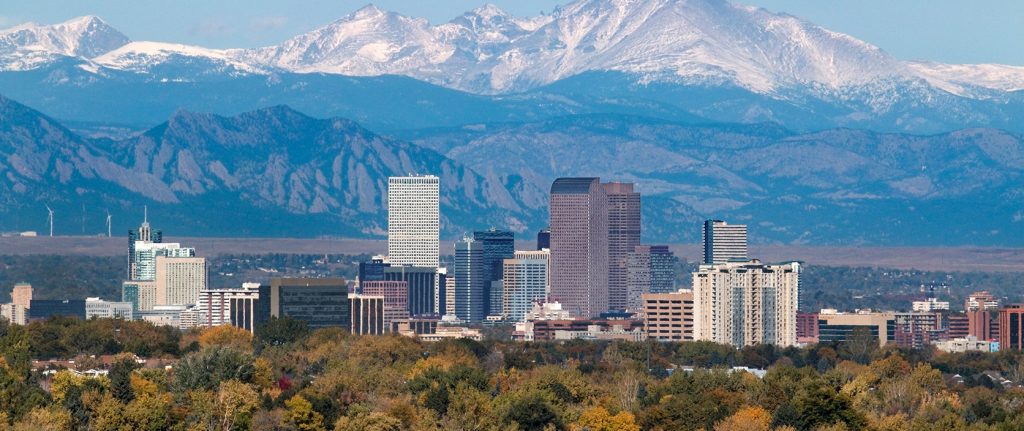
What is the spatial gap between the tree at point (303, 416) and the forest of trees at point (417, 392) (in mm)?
70

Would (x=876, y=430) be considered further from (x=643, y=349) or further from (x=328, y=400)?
(x=643, y=349)

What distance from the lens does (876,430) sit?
320ft

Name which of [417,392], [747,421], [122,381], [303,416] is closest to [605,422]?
[747,421]

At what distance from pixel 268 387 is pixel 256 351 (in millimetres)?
34882

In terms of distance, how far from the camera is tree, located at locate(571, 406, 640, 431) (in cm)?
9794

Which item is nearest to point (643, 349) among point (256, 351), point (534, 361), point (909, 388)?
point (534, 361)

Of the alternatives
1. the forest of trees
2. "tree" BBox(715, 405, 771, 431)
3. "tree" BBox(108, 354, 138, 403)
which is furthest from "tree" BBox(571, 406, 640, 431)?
"tree" BBox(108, 354, 138, 403)

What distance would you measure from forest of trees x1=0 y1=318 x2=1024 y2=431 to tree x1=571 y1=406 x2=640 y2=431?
0.08 m

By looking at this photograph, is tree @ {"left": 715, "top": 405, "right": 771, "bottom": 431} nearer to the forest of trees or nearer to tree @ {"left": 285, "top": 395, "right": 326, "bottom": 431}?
the forest of trees

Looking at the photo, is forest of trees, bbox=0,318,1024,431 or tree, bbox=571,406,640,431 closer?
forest of trees, bbox=0,318,1024,431

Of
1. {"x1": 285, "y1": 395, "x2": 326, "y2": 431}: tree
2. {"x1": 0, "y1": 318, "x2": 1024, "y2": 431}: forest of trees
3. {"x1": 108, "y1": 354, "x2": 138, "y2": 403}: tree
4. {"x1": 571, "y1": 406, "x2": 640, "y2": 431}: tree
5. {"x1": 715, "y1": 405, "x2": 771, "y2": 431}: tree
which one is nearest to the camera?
{"x1": 0, "y1": 318, "x2": 1024, "y2": 431}: forest of trees

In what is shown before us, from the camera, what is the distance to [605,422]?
98875mm

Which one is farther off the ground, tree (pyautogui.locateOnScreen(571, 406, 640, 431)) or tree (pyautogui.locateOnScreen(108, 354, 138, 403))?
tree (pyautogui.locateOnScreen(108, 354, 138, 403))

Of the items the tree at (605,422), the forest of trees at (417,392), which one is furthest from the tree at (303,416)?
the tree at (605,422)
